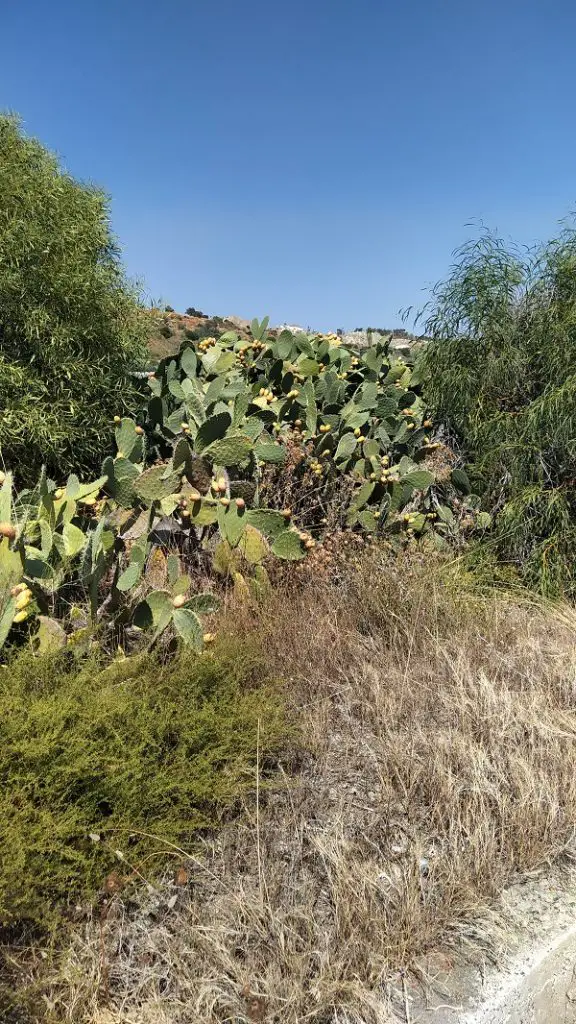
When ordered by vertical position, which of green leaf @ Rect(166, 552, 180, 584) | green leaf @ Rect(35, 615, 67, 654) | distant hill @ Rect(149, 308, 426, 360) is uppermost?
distant hill @ Rect(149, 308, 426, 360)

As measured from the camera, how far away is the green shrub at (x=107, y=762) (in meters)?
2.14

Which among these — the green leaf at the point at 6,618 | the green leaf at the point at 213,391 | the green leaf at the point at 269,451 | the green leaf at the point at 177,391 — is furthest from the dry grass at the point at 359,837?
the green leaf at the point at 177,391

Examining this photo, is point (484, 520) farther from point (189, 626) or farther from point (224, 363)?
point (189, 626)

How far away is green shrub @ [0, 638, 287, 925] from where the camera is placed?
2143 millimetres

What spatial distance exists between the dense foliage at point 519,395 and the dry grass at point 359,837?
5.37 feet

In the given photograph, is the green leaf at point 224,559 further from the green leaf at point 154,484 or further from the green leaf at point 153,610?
the green leaf at point 153,610

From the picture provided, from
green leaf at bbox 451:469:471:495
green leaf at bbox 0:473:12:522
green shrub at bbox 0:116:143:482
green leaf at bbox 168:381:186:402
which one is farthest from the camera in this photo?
green leaf at bbox 451:469:471:495

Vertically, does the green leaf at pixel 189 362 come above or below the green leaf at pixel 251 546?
above

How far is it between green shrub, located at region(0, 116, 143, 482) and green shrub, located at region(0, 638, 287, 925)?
337 centimetres

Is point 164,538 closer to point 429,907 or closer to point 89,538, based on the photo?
point 89,538

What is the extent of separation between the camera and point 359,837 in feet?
8.36

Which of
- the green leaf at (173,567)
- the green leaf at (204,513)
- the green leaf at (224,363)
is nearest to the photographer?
the green leaf at (173,567)

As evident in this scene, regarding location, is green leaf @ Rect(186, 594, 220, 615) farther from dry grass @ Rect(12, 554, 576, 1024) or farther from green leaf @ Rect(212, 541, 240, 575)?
green leaf @ Rect(212, 541, 240, 575)

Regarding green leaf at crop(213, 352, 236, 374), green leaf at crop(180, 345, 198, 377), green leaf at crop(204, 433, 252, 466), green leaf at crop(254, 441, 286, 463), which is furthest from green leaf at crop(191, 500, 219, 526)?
green leaf at crop(213, 352, 236, 374)
